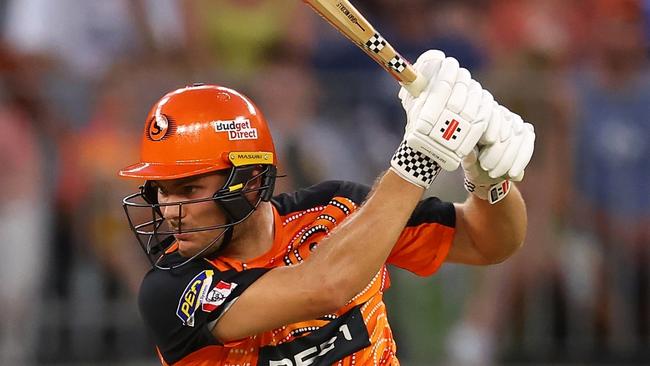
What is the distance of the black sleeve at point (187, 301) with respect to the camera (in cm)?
512

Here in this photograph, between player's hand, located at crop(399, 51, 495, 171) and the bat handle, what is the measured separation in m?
0.03

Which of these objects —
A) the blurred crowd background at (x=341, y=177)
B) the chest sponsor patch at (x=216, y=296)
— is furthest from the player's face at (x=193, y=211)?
the blurred crowd background at (x=341, y=177)

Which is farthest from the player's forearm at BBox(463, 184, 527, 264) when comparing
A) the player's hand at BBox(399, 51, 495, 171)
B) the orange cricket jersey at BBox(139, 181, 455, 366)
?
the player's hand at BBox(399, 51, 495, 171)

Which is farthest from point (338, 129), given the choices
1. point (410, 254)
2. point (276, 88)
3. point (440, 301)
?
point (410, 254)

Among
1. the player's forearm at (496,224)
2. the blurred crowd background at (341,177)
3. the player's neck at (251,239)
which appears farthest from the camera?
the blurred crowd background at (341,177)

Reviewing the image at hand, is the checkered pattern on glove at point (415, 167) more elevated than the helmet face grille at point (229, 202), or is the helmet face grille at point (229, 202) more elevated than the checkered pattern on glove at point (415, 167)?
the checkered pattern on glove at point (415, 167)

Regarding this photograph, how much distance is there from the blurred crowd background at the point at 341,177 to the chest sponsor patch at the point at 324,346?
3.63 metres

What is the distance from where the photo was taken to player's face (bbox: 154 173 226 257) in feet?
17.2

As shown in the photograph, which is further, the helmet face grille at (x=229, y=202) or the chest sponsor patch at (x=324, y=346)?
the chest sponsor patch at (x=324, y=346)

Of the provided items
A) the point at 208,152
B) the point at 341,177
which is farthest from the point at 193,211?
the point at 341,177

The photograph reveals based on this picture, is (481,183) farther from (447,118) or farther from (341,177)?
(341,177)

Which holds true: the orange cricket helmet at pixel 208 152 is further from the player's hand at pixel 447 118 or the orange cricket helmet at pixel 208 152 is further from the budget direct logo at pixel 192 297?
the player's hand at pixel 447 118

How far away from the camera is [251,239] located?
18.1 feet

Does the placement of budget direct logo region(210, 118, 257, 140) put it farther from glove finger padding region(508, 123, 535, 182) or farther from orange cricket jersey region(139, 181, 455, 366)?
glove finger padding region(508, 123, 535, 182)
